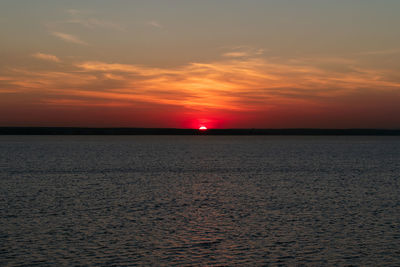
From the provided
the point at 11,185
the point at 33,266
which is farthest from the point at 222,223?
the point at 11,185

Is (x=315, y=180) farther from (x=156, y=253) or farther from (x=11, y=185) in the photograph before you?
(x=156, y=253)

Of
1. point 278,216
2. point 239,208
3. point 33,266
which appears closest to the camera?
point 33,266

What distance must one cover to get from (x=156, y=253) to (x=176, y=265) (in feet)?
6.67

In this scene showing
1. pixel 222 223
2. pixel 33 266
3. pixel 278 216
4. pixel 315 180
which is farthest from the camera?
pixel 315 180

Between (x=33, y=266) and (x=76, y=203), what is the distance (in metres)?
16.6

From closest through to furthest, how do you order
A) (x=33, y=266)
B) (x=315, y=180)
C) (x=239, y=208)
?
(x=33, y=266), (x=239, y=208), (x=315, y=180)

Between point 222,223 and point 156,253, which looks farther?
point 222,223

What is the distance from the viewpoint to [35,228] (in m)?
25.8

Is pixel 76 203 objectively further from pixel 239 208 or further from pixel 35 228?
pixel 239 208

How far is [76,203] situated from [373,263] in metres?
22.4

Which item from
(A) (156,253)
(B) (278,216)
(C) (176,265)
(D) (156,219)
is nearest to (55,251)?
(A) (156,253)

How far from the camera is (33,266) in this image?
18859 mm

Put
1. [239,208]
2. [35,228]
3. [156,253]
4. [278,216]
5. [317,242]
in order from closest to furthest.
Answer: [156,253] → [317,242] → [35,228] → [278,216] → [239,208]

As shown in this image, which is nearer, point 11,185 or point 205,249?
point 205,249
